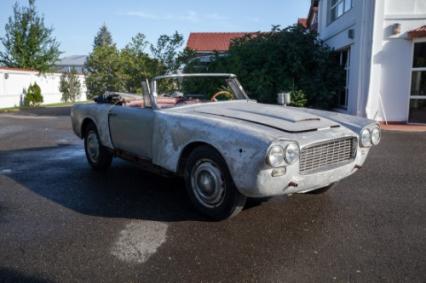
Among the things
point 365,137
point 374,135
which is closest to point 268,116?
point 365,137

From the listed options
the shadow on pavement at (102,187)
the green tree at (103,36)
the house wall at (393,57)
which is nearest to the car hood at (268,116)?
the shadow on pavement at (102,187)

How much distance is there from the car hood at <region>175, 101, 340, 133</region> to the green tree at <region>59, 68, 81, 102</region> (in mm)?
27170

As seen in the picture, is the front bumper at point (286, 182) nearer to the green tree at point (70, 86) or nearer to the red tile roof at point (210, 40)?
the green tree at point (70, 86)

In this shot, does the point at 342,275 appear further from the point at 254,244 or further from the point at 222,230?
the point at 222,230

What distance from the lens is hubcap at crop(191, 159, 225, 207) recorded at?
144 inches

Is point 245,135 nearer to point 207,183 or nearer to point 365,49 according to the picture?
point 207,183

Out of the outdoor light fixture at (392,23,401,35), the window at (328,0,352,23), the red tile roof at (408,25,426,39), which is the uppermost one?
the window at (328,0,352,23)

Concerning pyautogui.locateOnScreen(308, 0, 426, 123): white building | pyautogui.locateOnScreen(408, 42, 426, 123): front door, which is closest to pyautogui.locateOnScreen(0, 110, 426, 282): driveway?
→ pyautogui.locateOnScreen(308, 0, 426, 123): white building

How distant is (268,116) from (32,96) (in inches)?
900

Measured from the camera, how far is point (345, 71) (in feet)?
43.3

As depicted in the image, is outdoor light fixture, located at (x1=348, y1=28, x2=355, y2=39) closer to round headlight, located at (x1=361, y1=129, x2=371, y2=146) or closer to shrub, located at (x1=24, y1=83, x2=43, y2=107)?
round headlight, located at (x1=361, y1=129, x2=371, y2=146)

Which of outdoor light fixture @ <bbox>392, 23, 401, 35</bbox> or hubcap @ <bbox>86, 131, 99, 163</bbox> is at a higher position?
outdoor light fixture @ <bbox>392, 23, 401, 35</bbox>

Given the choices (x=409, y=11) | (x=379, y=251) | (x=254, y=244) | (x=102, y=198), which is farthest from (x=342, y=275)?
(x=409, y=11)

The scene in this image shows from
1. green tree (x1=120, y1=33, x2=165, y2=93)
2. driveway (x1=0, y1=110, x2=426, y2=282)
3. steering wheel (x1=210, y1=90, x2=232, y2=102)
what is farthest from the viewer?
green tree (x1=120, y1=33, x2=165, y2=93)
